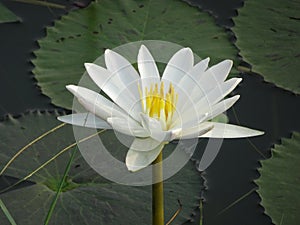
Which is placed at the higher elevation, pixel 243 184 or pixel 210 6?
pixel 210 6

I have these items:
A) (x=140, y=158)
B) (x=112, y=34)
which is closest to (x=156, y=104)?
(x=140, y=158)

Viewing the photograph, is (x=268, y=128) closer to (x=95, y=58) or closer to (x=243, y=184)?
(x=243, y=184)

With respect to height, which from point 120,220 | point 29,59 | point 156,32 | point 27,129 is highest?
point 156,32

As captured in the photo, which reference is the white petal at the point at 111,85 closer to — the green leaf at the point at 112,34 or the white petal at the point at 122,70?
the white petal at the point at 122,70

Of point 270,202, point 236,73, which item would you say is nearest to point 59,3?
point 236,73

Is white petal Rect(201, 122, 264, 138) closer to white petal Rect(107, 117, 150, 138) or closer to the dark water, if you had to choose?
white petal Rect(107, 117, 150, 138)

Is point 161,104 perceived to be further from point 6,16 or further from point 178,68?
point 6,16

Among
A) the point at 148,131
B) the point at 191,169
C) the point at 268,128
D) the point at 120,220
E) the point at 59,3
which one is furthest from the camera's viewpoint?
the point at 59,3

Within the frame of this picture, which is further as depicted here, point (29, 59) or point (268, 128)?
point (29, 59)
